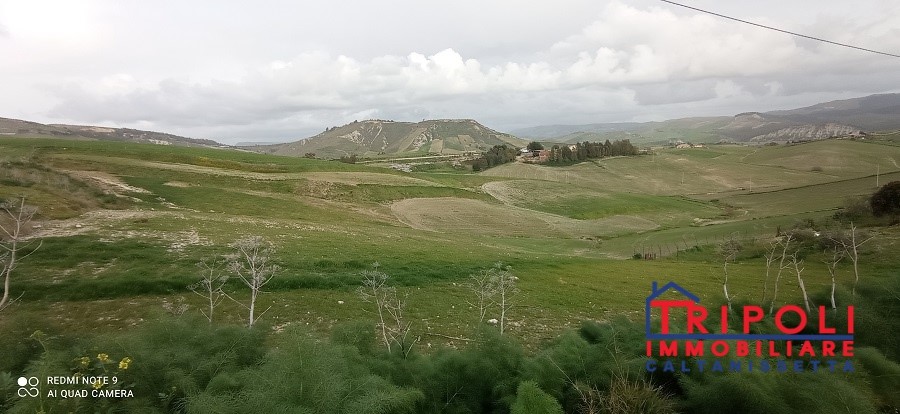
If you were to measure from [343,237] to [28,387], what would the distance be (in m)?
26.3

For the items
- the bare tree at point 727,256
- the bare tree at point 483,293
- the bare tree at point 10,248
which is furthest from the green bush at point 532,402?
the bare tree at point 727,256

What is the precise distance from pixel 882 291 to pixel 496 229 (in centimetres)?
4223

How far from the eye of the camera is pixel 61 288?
52.6 feet

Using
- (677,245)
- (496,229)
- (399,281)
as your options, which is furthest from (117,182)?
(677,245)

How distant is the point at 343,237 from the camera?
30.9 m

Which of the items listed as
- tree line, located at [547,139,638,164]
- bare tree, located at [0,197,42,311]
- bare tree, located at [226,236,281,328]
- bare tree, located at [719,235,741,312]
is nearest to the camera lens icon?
bare tree, located at [0,197,42,311]

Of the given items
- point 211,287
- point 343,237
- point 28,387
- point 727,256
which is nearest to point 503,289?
point 28,387

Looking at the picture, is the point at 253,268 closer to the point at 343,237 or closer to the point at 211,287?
the point at 211,287

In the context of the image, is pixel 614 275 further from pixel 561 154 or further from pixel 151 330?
pixel 561 154

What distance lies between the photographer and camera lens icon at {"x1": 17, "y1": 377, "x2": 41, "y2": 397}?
4.61 metres

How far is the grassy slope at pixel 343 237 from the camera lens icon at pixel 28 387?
11047 mm

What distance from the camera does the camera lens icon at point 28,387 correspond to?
4.61 metres
